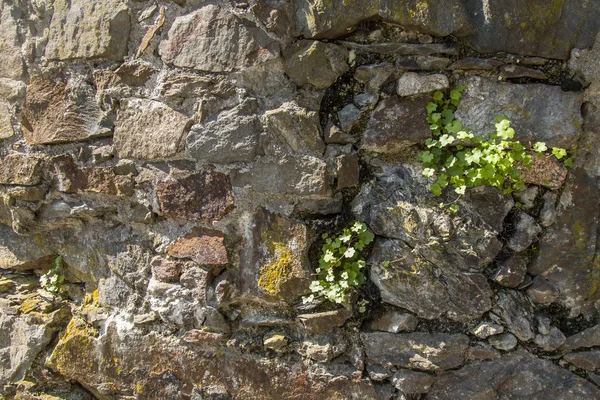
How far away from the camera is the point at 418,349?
177 cm

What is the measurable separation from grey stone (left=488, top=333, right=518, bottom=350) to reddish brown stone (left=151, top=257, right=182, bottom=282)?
1.20 meters

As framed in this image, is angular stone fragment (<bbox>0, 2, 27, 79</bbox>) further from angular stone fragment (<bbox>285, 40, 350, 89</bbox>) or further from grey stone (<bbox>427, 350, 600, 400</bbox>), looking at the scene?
grey stone (<bbox>427, 350, 600, 400</bbox>)

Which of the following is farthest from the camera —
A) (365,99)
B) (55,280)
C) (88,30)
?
(55,280)

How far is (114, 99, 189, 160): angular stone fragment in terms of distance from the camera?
6.16 ft

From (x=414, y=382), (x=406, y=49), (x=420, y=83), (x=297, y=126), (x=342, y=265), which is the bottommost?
(x=414, y=382)

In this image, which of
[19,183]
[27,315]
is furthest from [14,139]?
[27,315]

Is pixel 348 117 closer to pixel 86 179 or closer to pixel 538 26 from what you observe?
pixel 538 26

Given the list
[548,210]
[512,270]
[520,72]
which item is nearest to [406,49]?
[520,72]

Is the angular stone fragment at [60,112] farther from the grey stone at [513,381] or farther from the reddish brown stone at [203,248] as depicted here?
the grey stone at [513,381]

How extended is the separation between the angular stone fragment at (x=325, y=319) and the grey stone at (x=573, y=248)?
26.5 inches

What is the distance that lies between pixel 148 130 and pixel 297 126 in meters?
0.60

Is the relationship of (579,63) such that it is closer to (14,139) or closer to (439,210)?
(439,210)

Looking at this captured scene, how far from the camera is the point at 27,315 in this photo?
2248mm

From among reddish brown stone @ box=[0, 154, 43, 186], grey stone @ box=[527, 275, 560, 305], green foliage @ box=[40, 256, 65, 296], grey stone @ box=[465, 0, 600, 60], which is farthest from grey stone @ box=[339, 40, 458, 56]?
green foliage @ box=[40, 256, 65, 296]
